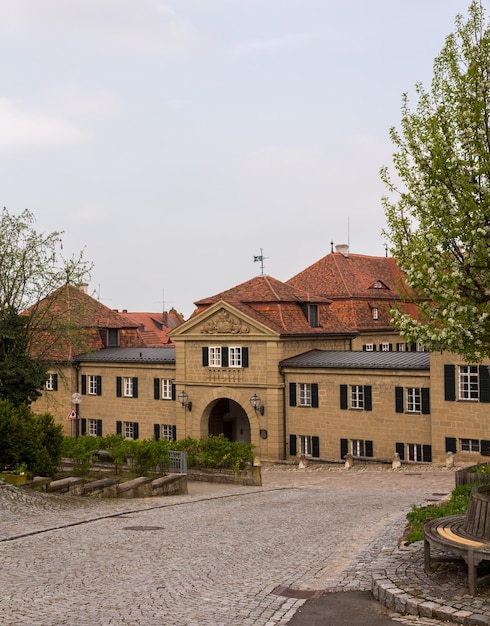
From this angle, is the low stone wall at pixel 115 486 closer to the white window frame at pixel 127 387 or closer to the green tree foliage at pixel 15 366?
the green tree foliage at pixel 15 366

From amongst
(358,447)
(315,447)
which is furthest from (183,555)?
(315,447)

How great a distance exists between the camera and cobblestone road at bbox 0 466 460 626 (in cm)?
1173

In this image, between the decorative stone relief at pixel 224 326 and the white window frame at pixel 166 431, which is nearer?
the decorative stone relief at pixel 224 326

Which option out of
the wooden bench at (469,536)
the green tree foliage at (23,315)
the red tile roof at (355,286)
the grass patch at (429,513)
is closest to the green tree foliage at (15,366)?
the green tree foliage at (23,315)

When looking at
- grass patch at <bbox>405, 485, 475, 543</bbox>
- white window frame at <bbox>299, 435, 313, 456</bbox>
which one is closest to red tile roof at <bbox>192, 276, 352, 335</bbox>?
white window frame at <bbox>299, 435, 313, 456</bbox>

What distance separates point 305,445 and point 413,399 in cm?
701

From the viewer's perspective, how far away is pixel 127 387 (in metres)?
51.8

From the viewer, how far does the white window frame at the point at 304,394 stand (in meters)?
44.8

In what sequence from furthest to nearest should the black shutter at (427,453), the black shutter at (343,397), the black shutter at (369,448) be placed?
the black shutter at (343,397)
the black shutter at (369,448)
the black shutter at (427,453)

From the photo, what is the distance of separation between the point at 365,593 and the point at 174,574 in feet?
Answer: 11.0

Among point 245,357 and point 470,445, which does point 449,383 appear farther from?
point 245,357

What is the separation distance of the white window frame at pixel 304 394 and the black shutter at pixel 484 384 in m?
10.2

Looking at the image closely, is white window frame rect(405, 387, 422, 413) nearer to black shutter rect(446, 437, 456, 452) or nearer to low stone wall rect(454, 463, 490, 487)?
black shutter rect(446, 437, 456, 452)

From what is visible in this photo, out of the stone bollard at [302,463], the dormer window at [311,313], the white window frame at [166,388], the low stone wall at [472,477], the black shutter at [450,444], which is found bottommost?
the stone bollard at [302,463]
